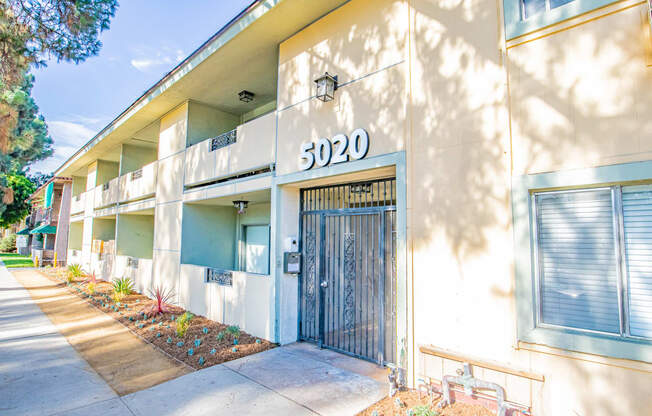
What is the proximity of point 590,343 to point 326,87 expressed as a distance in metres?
5.00

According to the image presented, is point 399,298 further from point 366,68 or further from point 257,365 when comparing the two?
point 366,68

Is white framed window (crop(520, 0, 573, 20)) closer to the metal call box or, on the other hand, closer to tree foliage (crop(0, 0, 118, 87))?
the metal call box

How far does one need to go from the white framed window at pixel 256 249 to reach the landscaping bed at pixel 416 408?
6480mm

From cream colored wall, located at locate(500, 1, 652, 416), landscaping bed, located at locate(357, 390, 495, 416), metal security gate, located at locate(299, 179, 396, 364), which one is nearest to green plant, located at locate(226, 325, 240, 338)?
metal security gate, located at locate(299, 179, 396, 364)

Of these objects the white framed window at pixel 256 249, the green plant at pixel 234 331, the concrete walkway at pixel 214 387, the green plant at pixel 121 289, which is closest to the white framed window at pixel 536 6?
the concrete walkway at pixel 214 387

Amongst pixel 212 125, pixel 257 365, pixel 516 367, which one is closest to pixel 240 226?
pixel 212 125

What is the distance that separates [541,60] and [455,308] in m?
3.07

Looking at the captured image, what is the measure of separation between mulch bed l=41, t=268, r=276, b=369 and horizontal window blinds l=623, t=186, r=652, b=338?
210 inches

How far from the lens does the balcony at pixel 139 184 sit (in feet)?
38.2

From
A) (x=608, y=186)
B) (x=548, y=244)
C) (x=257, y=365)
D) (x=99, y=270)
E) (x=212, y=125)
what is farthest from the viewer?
(x=99, y=270)

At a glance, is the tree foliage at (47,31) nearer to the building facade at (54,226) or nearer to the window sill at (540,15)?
the window sill at (540,15)

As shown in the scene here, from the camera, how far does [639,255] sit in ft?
10.2

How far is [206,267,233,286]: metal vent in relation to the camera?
7699 millimetres

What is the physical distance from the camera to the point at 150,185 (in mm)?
11742
